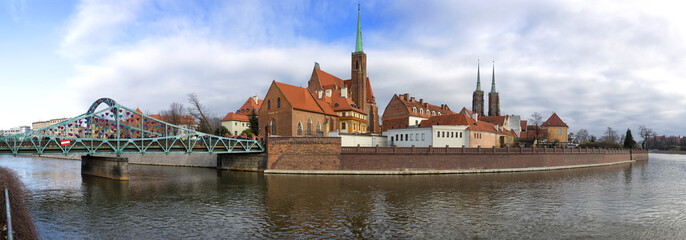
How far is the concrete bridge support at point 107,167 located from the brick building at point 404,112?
135 feet

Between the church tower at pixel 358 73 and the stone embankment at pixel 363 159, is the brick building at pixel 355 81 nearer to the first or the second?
the church tower at pixel 358 73

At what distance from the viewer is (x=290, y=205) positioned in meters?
21.0

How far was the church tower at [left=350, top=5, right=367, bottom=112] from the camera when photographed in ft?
209

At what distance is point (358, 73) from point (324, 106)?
399 inches

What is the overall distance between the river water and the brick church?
17885 mm

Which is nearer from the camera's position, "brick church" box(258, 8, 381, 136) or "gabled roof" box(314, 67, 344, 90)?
"brick church" box(258, 8, 381, 136)

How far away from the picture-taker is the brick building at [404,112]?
204 ft

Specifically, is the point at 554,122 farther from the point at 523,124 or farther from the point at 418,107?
the point at 418,107

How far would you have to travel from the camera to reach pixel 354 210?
19.6 metres

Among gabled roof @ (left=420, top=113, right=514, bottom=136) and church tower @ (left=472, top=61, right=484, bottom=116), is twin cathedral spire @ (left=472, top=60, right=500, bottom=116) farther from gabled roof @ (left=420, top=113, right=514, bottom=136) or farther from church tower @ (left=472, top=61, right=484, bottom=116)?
gabled roof @ (left=420, top=113, right=514, bottom=136)

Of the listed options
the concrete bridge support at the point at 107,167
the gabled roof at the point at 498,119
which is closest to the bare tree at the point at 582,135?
the gabled roof at the point at 498,119

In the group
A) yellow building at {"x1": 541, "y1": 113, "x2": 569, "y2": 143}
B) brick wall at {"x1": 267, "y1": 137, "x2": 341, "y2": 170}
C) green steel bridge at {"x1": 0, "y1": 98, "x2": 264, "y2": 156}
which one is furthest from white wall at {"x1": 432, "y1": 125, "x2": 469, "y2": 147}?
yellow building at {"x1": 541, "y1": 113, "x2": 569, "y2": 143}

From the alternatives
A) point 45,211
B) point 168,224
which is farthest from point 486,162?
point 45,211

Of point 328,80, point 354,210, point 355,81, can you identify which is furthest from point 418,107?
point 354,210
